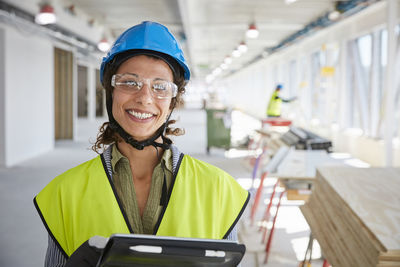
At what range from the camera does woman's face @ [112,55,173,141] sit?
4.65 ft

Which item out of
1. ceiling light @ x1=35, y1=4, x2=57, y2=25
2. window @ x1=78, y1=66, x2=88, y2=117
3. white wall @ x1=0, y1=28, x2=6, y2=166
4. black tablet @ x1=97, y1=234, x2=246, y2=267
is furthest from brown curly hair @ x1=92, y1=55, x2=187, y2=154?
window @ x1=78, y1=66, x2=88, y2=117

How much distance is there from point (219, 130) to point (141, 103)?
8.76 metres

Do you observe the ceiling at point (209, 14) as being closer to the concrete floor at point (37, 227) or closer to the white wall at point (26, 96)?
the white wall at point (26, 96)

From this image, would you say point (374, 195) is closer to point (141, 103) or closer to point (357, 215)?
point (357, 215)

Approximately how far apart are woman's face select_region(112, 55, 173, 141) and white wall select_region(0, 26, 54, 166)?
750cm

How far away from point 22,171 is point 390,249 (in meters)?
7.37

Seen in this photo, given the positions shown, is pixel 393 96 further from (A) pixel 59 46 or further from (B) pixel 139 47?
(A) pixel 59 46

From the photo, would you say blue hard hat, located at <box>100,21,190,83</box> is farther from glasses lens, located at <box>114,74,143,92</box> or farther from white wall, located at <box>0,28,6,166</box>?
white wall, located at <box>0,28,6,166</box>

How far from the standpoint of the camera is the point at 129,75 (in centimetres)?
141

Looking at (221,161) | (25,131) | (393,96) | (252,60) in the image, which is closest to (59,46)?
(25,131)

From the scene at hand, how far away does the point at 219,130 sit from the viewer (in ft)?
33.3

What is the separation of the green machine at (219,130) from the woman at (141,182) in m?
8.55

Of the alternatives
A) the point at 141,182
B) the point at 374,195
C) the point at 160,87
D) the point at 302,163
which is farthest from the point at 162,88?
the point at 302,163

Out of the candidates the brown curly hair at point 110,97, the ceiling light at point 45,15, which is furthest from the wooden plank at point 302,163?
the ceiling light at point 45,15
